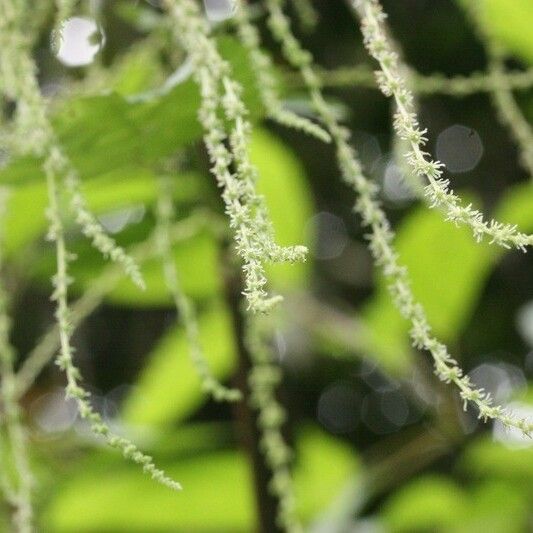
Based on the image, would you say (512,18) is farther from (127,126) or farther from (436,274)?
(127,126)

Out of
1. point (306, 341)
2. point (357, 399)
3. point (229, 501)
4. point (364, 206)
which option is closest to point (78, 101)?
point (364, 206)

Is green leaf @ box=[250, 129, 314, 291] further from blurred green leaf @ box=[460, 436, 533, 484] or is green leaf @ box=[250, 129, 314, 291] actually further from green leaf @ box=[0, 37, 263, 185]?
green leaf @ box=[0, 37, 263, 185]

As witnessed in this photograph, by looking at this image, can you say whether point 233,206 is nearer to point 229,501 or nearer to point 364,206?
point 364,206

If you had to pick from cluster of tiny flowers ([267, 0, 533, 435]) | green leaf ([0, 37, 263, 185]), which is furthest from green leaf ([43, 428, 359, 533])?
cluster of tiny flowers ([267, 0, 533, 435])

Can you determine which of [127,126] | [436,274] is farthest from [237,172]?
[436,274]

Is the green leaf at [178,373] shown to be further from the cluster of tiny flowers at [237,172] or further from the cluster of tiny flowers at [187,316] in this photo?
the cluster of tiny flowers at [237,172]
